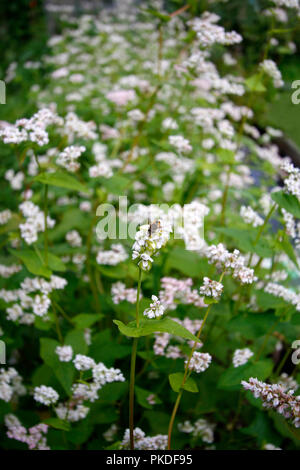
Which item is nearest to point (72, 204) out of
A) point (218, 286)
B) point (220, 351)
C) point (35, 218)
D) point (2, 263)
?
point (2, 263)

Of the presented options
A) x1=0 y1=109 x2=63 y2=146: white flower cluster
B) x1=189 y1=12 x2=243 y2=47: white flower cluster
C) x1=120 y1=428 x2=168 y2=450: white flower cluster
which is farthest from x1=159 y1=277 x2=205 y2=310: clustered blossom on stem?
x1=189 y1=12 x2=243 y2=47: white flower cluster

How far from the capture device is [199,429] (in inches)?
67.2

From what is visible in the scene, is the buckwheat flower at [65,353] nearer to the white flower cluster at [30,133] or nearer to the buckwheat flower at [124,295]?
the buckwheat flower at [124,295]

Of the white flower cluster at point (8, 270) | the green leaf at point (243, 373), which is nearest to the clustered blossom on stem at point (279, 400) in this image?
the green leaf at point (243, 373)

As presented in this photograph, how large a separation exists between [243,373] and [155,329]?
23.4 inches

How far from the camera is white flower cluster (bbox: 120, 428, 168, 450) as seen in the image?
135 centimetres

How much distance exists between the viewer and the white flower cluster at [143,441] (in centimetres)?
135

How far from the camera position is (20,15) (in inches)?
268

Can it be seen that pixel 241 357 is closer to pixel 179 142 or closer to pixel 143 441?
pixel 143 441

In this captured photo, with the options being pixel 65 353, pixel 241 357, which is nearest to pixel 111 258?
pixel 65 353

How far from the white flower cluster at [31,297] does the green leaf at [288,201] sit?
35.3 inches

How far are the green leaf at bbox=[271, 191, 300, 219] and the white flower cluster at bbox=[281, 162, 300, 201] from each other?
0.9 inches

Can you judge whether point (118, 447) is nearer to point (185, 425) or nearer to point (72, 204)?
point (185, 425)
